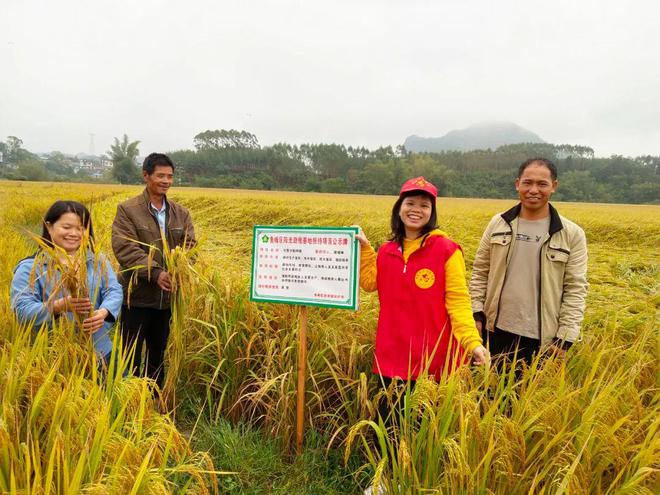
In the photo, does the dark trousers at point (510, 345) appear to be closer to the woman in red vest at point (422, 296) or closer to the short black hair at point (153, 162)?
the woman in red vest at point (422, 296)

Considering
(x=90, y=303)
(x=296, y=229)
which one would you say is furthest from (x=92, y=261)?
(x=296, y=229)

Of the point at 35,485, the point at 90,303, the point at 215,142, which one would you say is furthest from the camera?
the point at 215,142

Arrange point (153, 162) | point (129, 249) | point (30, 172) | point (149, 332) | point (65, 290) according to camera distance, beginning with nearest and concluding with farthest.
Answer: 1. point (65, 290)
2. point (129, 249)
3. point (153, 162)
4. point (149, 332)
5. point (30, 172)

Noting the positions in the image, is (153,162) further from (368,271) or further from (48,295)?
(368,271)

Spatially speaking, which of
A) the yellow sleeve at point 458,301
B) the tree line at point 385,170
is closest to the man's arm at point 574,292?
the yellow sleeve at point 458,301

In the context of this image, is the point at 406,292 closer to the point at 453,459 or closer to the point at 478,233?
the point at 453,459

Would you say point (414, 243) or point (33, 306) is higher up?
point (414, 243)

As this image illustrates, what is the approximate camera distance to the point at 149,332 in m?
3.03

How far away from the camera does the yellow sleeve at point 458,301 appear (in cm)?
202

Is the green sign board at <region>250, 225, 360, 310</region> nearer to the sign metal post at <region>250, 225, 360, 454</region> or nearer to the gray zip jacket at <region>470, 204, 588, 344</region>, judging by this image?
the sign metal post at <region>250, 225, 360, 454</region>

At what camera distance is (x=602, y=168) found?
153ft

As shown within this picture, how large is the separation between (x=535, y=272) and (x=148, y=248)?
2.64m

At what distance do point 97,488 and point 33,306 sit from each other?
4.44 ft

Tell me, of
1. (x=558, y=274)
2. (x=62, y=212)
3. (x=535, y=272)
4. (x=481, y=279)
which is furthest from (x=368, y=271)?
(x=62, y=212)
